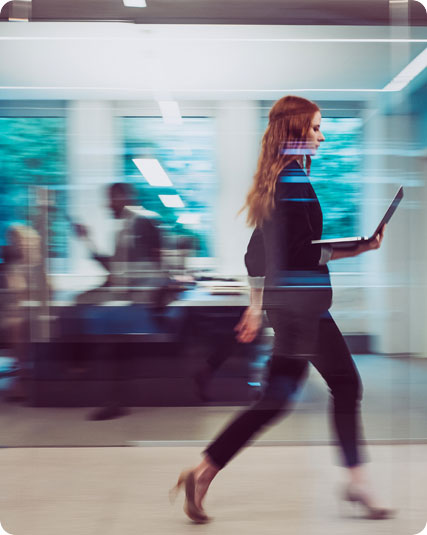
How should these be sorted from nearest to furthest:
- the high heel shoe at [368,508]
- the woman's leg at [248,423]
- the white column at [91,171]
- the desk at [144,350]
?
the woman's leg at [248,423] → the high heel shoe at [368,508] → the white column at [91,171] → the desk at [144,350]

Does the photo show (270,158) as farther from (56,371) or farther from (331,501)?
(56,371)

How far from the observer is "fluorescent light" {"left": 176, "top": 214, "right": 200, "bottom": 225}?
8.03ft

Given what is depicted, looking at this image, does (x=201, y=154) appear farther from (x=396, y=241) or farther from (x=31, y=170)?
(x=396, y=241)

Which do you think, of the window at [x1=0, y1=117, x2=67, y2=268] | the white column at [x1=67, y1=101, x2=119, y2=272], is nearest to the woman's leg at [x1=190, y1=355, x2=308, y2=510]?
the white column at [x1=67, y1=101, x2=119, y2=272]

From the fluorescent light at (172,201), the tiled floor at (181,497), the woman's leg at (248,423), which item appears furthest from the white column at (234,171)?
the tiled floor at (181,497)

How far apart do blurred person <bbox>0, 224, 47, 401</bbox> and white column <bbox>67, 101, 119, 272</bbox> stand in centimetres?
20

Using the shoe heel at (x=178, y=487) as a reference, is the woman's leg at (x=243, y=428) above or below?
above

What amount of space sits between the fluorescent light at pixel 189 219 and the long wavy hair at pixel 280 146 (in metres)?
0.52

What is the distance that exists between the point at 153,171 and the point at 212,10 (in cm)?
70

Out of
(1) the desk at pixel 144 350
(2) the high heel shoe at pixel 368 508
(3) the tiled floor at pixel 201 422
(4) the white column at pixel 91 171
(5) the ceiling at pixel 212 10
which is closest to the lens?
(2) the high heel shoe at pixel 368 508

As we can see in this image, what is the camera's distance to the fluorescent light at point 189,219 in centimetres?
245

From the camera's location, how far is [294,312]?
190cm

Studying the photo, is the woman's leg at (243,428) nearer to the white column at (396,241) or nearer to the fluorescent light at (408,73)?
the white column at (396,241)

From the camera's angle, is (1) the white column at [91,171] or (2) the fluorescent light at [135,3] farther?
(1) the white column at [91,171]
